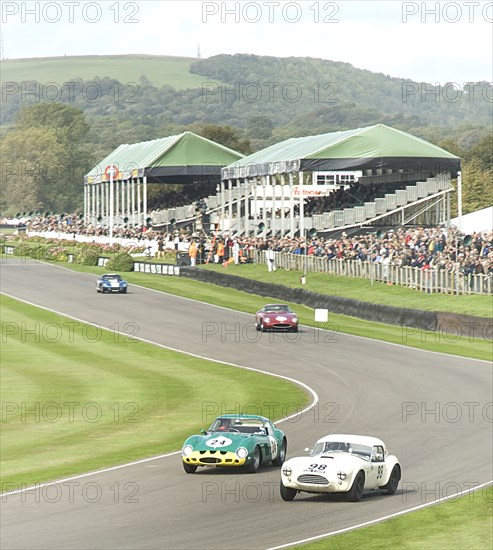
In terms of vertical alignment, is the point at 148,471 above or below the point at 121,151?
below

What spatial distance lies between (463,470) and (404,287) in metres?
34.2

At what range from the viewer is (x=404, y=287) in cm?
5591

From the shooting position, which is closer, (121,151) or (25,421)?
(25,421)

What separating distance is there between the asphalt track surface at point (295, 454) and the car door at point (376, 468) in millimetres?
270

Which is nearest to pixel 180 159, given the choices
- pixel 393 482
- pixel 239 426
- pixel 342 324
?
pixel 342 324

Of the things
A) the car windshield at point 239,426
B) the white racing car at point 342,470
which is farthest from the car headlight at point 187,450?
the white racing car at point 342,470

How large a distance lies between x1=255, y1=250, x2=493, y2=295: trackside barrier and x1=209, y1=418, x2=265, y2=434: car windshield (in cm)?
2761

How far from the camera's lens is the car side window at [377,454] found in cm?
1970

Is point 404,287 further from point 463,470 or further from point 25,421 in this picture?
point 463,470

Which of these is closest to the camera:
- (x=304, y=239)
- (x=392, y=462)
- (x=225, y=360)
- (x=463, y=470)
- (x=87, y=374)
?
(x=392, y=462)

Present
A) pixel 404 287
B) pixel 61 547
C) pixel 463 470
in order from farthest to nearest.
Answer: pixel 404 287 → pixel 463 470 → pixel 61 547

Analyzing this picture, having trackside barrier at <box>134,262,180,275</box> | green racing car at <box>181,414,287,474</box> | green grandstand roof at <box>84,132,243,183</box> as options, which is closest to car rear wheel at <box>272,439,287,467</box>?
green racing car at <box>181,414,287,474</box>

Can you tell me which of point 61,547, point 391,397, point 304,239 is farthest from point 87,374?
point 304,239

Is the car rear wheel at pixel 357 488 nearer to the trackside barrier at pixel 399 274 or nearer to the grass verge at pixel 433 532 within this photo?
the grass verge at pixel 433 532
